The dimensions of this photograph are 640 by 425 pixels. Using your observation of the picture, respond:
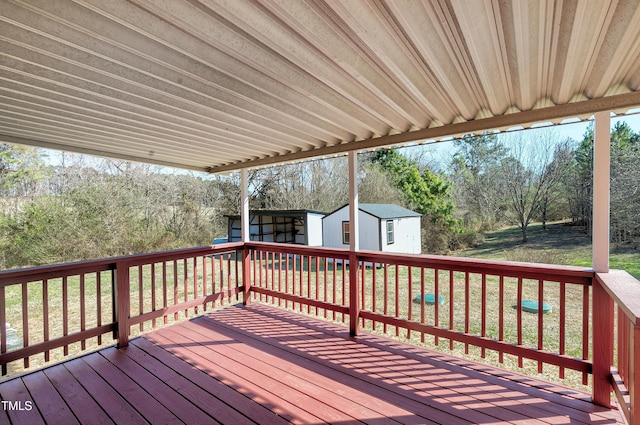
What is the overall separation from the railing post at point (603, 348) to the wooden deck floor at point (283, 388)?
0.35 feet

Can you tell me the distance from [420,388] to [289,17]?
8.64ft

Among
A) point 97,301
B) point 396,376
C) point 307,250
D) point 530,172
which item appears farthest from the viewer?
point 530,172

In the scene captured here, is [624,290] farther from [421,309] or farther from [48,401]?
[48,401]

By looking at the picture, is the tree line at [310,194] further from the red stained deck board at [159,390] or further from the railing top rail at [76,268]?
the red stained deck board at [159,390]

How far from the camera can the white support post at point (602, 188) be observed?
6.99 ft

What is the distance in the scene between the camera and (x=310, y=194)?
16.9 metres

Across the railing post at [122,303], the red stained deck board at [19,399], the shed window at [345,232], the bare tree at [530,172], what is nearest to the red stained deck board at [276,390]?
the railing post at [122,303]

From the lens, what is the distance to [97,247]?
9945mm

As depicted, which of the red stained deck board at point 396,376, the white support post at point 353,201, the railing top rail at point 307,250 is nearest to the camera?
the red stained deck board at point 396,376

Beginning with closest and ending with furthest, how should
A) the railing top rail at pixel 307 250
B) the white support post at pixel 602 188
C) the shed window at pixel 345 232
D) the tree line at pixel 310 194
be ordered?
1. the white support post at pixel 602 188
2. the railing top rail at pixel 307 250
3. the tree line at pixel 310 194
4. the shed window at pixel 345 232

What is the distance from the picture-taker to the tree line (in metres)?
8.98

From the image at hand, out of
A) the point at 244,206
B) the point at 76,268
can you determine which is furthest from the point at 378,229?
the point at 76,268

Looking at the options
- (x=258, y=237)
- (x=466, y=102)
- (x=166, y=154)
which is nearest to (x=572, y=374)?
(x=466, y=102)

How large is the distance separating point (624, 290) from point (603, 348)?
664 mm
